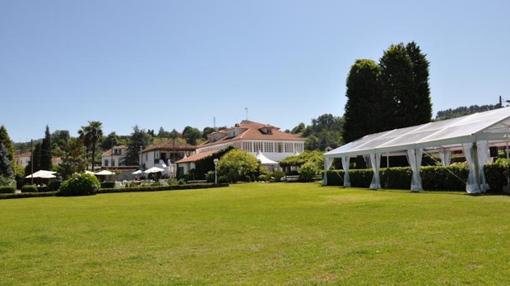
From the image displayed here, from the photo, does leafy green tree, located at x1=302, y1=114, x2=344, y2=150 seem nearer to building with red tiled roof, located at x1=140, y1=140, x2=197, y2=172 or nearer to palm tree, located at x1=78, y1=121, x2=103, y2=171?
building with red tiled roof, located at x1=140, y1=140, x2=197, y2=172

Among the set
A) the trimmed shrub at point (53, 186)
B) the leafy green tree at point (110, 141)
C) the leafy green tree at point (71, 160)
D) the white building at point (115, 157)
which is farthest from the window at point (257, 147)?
the leafy green tree at point (110, 141)

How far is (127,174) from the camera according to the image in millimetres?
81250

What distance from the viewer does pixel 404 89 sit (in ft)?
151

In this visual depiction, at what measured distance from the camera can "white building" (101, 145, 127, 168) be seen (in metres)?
106

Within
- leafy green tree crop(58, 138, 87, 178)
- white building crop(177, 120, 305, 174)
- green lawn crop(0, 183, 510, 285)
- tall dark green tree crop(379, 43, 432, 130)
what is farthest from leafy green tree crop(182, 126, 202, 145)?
green lawn crop(0, 183, 510, 285)

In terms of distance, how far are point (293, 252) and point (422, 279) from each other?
2637 mm

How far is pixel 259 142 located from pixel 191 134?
7869 centimetres

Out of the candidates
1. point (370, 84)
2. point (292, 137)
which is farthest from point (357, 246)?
point (292, 137)

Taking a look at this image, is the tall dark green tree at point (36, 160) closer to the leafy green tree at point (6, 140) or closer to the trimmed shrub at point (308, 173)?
the leafy green tree at point (6, 140)

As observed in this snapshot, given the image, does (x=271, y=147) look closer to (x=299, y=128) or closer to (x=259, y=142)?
(x=259, y=142)

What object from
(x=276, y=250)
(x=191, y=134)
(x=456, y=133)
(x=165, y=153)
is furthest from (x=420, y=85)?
(x=191, y=134)

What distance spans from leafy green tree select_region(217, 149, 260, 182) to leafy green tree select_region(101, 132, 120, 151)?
8316 centimetres

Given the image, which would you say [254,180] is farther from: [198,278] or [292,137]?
[198,278]

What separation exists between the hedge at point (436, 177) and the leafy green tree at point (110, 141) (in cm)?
10612
